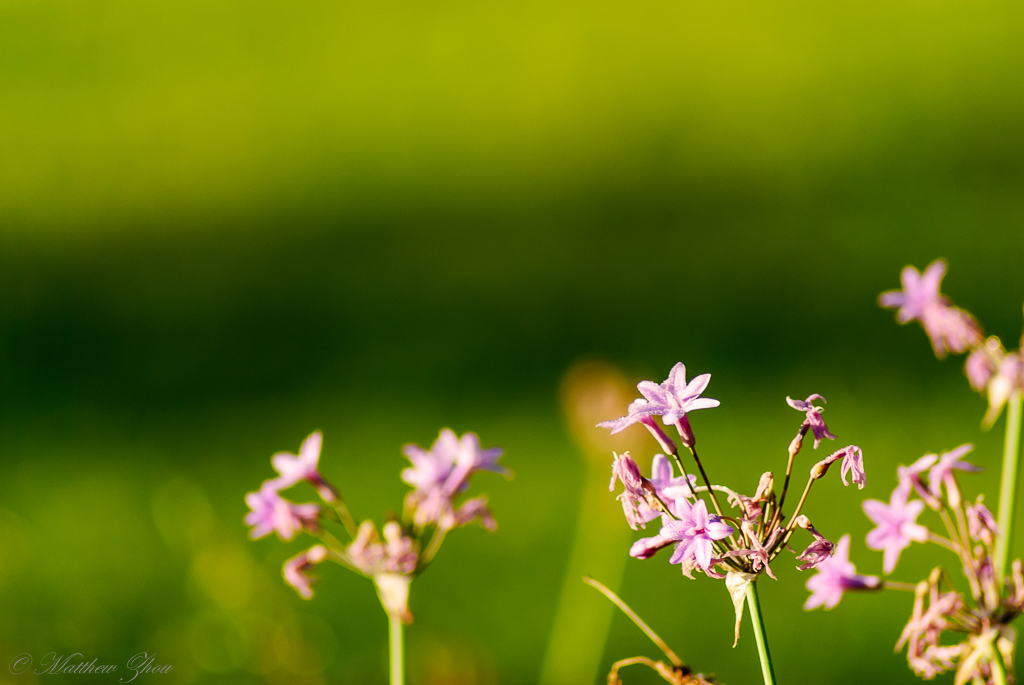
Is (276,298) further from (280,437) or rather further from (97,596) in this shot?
(97,596)

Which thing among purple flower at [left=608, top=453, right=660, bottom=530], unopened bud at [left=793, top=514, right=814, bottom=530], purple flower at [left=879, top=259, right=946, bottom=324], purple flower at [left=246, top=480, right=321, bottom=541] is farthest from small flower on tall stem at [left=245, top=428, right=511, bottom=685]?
purple flower at [left=879, top=259, right=946, bottom=324]

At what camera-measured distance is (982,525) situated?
0.95m

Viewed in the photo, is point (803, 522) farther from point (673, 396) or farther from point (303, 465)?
point (303, 465)

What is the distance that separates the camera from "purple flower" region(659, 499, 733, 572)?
765 mm

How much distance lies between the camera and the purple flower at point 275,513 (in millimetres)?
1023

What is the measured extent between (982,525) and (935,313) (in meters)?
0.28

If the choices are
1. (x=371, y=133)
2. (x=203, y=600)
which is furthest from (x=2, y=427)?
(x=371, y=133)

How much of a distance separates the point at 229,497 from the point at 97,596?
31.8 inches

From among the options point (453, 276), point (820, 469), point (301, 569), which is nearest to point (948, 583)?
point (820, 469)

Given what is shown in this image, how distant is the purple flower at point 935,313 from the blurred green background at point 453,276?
33.5 inches

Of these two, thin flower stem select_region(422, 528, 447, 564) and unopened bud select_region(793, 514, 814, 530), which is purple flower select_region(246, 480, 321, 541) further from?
unopened bud select_region(793, 514, 814, 530)

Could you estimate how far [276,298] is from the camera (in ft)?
21.3

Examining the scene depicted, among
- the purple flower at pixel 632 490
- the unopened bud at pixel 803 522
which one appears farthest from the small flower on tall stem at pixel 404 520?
the unopened bud at pixel 803 522

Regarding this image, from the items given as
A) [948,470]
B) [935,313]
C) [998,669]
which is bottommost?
[998,669]
